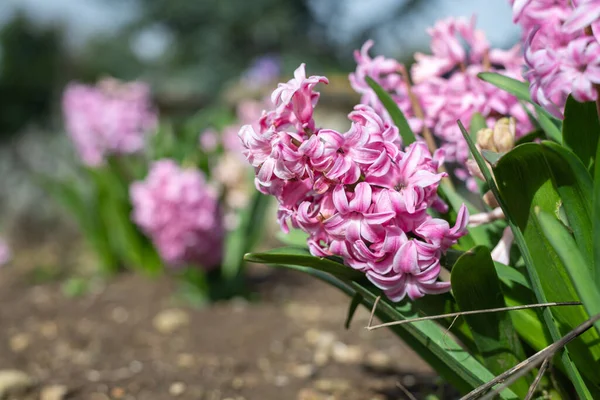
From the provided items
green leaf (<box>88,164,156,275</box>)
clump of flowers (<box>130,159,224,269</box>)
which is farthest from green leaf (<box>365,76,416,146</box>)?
green leaf (<box>88,164,156,275</box>)

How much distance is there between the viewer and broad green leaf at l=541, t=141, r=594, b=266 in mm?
961

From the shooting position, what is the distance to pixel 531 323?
114cm

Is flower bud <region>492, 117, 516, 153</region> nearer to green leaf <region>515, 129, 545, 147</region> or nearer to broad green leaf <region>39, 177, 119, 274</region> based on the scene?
green leaf <region>515, 129, 545, 147</region>

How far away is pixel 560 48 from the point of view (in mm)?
958

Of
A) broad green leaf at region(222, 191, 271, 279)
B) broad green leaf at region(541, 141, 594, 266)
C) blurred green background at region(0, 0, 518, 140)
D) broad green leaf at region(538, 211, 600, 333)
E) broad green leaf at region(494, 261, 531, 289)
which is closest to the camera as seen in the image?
broad green leaf at region(538, 211, 600, 333)

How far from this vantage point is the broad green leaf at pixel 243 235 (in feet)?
10.5

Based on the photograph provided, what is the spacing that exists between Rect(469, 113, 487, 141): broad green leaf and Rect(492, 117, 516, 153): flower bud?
0.38 feet

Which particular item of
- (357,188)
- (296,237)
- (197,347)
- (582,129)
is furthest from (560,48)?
(197,347)

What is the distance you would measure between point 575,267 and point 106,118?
3574mm

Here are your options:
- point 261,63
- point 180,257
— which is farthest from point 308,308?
point 261,63

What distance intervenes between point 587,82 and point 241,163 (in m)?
2.62

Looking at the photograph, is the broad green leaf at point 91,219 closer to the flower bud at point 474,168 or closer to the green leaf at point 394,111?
the green leaf at point 394,111

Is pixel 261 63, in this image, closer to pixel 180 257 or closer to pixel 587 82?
pixel 180 257

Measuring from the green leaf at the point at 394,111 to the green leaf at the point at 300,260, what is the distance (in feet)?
0.90
